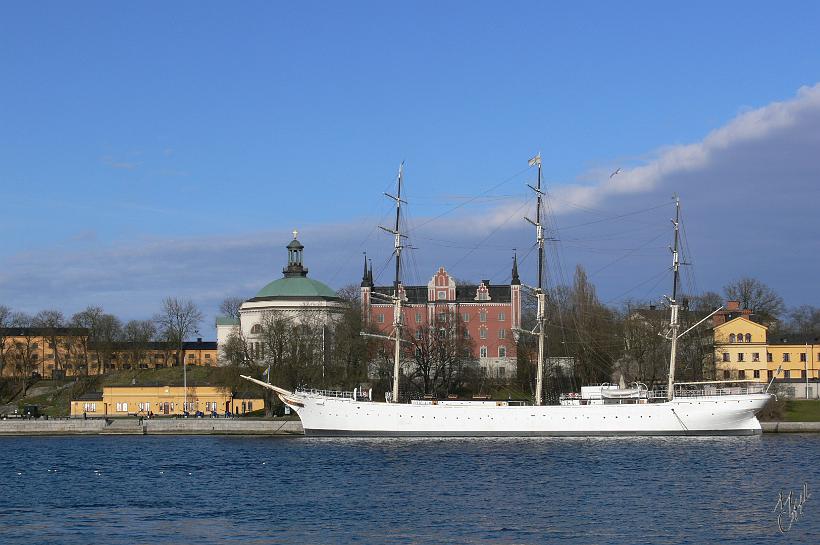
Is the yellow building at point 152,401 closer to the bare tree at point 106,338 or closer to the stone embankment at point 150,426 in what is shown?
the stone embankment at point 150,426

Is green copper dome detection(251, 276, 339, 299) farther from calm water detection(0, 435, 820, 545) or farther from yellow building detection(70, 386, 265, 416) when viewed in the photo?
calm water detection(0, 435, 820, 545)

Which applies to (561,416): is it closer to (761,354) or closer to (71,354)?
(761,354)

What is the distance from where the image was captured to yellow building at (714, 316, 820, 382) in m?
111

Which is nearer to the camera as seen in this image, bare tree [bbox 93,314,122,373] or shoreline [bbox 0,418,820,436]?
shoreline [bbox 0,418,820,436]

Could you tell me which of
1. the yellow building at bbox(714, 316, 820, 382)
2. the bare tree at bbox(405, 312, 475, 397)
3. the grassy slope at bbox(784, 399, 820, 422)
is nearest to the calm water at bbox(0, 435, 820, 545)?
the grassy slope at bbox(784, 399, 820, 422)

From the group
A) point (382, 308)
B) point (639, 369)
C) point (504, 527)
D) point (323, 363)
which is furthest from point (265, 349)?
point (504, 527)

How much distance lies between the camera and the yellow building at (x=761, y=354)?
365ft

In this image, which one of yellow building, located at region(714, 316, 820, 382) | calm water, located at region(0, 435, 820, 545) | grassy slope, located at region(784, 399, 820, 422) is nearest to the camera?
calm water, located at region(0, 435, 820, 545)

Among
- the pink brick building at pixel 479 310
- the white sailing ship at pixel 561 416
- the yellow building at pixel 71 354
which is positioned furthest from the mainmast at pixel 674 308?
the yellow building at pixel 71 354

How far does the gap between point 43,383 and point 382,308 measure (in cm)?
3892

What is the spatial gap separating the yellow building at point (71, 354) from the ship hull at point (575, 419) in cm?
6338

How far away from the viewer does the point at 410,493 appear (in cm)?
4484

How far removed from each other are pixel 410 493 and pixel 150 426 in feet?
141

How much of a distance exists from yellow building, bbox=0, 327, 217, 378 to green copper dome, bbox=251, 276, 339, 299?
1302 cm
